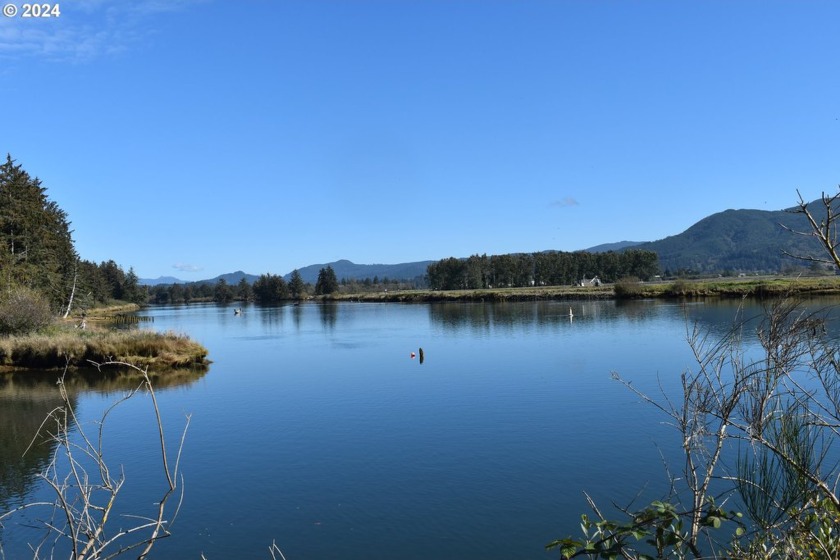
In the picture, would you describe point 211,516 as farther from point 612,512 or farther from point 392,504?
point 612,512

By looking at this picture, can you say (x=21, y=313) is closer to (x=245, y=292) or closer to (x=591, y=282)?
(x=591, y=282)

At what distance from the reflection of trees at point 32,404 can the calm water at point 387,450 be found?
0.33 ft

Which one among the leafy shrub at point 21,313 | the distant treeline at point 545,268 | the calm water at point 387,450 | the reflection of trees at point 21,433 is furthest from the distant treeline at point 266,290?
the calm water at point 387,450

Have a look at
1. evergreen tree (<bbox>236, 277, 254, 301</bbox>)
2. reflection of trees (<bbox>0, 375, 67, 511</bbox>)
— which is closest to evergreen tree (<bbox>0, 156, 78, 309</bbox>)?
reflection of trees (<bbox>0, 375, 67, 511</bbox>)

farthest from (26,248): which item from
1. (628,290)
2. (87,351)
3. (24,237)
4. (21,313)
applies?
(628,290)

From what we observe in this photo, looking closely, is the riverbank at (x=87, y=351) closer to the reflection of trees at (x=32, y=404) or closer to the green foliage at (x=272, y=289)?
the reflection of trees at (x=32, y=404)

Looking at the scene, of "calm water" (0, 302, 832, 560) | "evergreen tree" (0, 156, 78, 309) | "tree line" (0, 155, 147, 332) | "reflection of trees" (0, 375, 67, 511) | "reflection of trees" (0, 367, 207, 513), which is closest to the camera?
"calm water" (0, 302, 832, 560)

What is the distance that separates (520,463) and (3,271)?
40602 mm

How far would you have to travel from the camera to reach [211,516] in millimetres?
11453

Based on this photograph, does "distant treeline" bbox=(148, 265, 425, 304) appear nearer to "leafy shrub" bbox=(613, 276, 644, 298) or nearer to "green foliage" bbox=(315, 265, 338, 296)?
"green foliage" bbox=(315, 265, 338, 296)

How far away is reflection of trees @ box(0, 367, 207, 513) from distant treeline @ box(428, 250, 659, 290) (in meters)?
109

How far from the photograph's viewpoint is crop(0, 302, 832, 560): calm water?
10.5m

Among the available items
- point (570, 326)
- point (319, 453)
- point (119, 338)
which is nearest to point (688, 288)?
point (570, 326)

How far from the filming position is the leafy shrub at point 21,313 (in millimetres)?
35156
